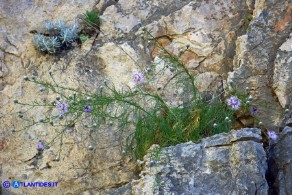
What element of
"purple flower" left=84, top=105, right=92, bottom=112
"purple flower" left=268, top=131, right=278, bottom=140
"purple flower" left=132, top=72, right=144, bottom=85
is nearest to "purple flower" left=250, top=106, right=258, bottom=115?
"purple flower" left=268, top=131, right=278, bottom=140

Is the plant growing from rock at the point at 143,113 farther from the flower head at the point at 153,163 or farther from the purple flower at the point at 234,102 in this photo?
the flower head at the point at 153,163

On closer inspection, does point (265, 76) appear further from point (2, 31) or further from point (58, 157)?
point (2, 31)

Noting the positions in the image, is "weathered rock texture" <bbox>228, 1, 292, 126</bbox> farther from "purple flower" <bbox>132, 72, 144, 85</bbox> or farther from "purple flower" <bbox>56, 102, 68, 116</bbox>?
"purple flower" <bbox>56, 102, 68, 116</bbox>

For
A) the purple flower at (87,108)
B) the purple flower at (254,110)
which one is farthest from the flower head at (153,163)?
the purple flower at (254,110)

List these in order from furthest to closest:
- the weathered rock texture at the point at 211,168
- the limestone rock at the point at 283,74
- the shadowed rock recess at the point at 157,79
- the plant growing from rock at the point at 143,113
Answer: the limestone rock at the point at 283,74
the plant growing from rock at the point at 143,113
the shadowed rock recess at the point at 157,79
the weathered rock texture at the point at 211,168

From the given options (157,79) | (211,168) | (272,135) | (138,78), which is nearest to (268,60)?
(272,135)

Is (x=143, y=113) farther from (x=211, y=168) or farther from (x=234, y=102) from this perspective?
(x=211, y=168)
